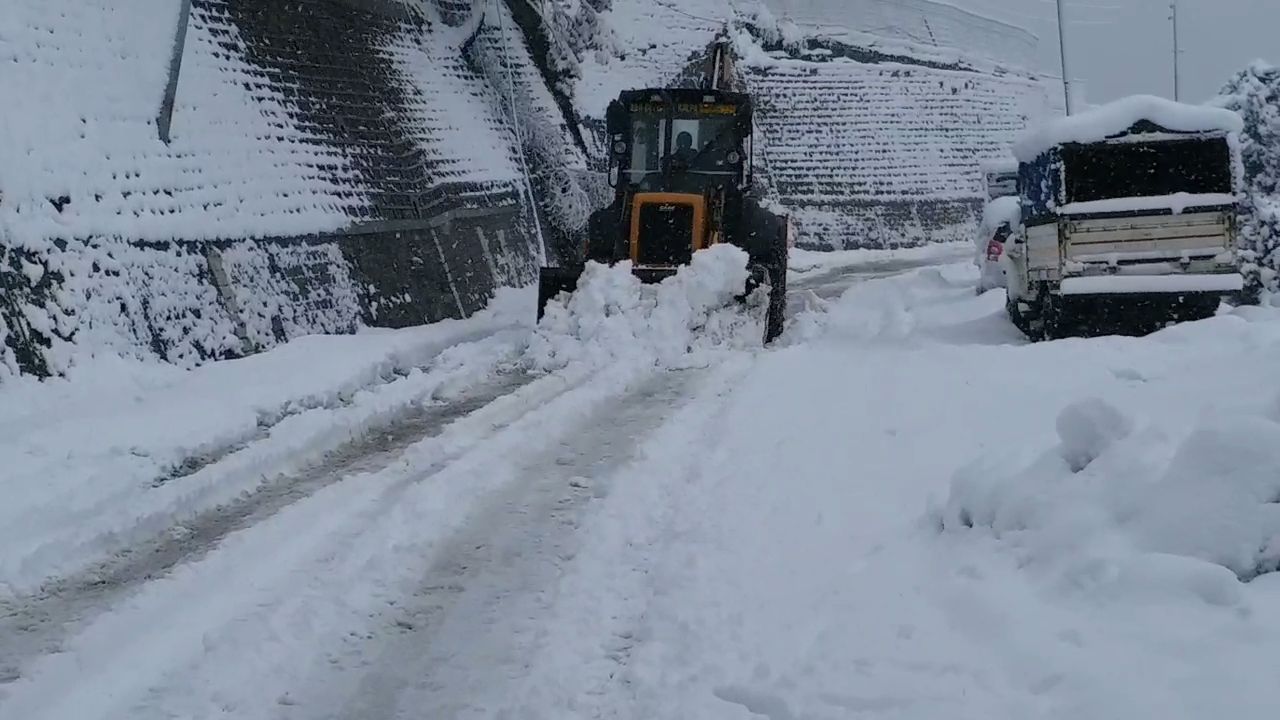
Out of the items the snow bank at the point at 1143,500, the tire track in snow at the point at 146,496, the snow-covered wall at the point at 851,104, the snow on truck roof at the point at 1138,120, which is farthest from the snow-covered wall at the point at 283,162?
the snow on truck roof at the point at 1138,120

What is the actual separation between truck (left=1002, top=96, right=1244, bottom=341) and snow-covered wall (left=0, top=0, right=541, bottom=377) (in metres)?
8.09

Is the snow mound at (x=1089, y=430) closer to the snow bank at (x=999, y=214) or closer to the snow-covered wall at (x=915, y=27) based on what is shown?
the snow bank at (x=999, y=214)

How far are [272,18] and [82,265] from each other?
20.7 feet

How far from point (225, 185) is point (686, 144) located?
5.54 meters

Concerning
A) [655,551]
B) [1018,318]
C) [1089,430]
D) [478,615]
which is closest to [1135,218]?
[1018,318]

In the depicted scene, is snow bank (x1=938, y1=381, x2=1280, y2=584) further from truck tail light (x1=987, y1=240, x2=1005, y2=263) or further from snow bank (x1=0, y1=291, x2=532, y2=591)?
truck tail light (x1=987, y1=240, x2=1005, y2=263)

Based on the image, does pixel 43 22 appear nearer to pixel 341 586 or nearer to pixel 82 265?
pixel 82 265

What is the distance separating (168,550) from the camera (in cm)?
526

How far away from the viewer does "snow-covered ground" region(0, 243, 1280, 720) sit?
3641 mm

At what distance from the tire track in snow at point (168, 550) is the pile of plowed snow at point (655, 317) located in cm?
302

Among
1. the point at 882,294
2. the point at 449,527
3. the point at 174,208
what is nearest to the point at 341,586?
the point at 449,527

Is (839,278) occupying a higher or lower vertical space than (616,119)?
lower

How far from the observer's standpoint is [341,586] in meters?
4.70

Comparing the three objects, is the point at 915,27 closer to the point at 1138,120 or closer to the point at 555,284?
the point at 1138,120
